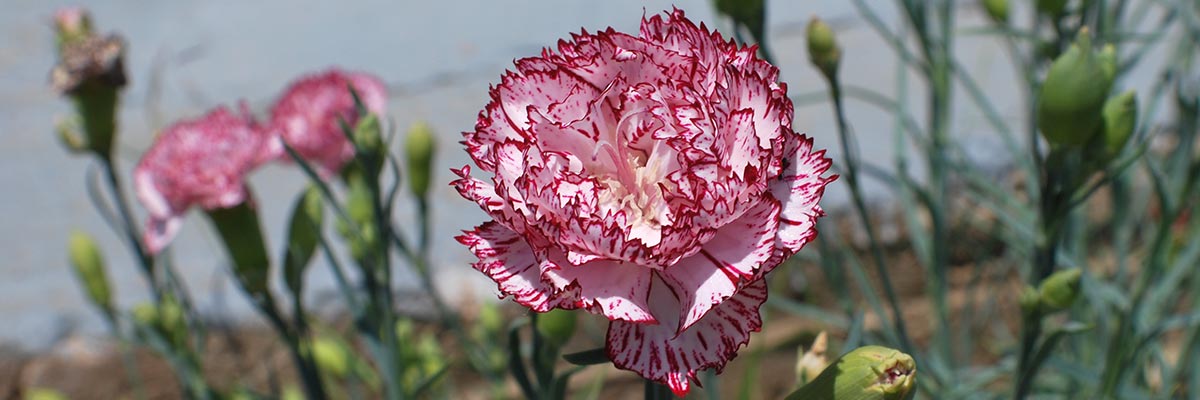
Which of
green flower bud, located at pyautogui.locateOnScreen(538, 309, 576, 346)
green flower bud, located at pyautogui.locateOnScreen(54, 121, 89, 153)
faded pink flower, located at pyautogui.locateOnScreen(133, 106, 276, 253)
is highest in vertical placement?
green flower bud, located at pyautogui.locateOnScreen(54, 121, 89, 153)

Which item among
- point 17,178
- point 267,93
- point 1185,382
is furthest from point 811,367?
point 17,178

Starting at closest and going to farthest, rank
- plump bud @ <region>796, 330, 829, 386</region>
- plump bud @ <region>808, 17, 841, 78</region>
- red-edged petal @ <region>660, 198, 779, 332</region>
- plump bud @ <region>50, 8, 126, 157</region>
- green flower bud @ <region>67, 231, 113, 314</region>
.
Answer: red-edged petal @ <region>660, 198, 779, 332</region>
plump bud @ <region>796, 330, 829, 386</region>
plump bud @ <region>808, 17, 841, 78</region>
plump bud @ <region>50, 8, 126, 157</region>
green flower bud @ <region>67, 231, 113, 314</region>

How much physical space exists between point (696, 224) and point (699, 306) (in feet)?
0.10

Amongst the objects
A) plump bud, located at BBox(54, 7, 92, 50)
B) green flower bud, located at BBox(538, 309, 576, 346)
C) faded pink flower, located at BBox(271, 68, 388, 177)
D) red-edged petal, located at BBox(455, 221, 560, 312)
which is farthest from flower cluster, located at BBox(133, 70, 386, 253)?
red-edged petal, located at BBox(455, 221, 560, 312)

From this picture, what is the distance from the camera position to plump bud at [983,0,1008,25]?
0.99 metres

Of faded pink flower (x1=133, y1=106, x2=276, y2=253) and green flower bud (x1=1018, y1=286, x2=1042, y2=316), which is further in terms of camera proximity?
faded pink flower (x1=133, y1=106, x2=276, y2=253)

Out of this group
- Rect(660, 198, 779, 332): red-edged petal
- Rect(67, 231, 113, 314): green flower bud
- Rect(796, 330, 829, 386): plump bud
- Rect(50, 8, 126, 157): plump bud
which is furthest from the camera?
Rect(67, 231, 113, 314): green flower bud

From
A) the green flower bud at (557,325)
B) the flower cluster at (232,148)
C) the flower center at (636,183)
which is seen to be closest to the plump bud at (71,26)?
the flower cluster at (232,148)

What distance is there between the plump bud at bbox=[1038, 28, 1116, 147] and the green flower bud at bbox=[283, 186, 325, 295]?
1.64 ft

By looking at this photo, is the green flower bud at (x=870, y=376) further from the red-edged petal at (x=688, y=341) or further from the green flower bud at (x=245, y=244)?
the green flower bud at (x=245, y=244)

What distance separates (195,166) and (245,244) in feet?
0.26

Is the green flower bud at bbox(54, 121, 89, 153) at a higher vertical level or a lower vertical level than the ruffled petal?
higher

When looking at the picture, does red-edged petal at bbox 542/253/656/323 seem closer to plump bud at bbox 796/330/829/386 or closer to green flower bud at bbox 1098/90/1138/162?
plump bud at bbox 796/330/829/386

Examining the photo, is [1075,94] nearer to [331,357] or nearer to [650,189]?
[650,189]
